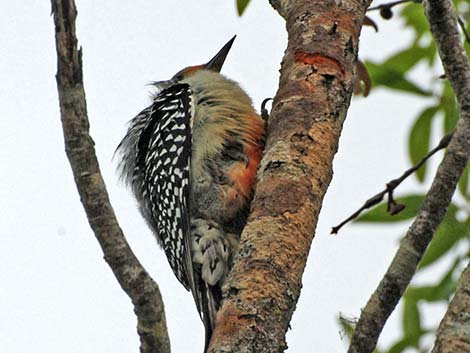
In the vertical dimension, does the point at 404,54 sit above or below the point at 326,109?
above

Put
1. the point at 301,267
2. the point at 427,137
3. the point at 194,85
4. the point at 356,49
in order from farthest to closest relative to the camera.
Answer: the point at 194,85
the point at 427,137
the point at 356,49
the point at 301,267

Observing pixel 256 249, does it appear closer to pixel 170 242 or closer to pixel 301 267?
pixel 301 267

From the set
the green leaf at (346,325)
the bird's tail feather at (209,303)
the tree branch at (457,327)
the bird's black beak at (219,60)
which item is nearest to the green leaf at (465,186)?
the green leaf at (346,325)

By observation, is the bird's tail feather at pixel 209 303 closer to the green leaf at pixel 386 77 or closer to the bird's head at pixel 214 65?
the green leaf at pixel 386 77

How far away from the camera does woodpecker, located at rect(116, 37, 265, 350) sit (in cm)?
421

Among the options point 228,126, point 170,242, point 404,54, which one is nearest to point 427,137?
point 404,54

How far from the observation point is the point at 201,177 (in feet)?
14.3

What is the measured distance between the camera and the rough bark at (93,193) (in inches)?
94.6

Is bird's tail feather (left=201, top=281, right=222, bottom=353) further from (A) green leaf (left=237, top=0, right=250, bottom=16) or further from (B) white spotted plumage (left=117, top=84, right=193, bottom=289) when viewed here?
(A) green leaf (left=237, top=0, right=250, bottom=16)

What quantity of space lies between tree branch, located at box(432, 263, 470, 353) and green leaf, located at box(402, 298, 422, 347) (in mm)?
1643

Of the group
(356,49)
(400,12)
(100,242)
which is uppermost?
(400,12)

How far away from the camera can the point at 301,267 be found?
2.36 meters

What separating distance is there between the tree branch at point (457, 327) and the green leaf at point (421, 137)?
87.4 inches

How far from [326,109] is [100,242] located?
839mm
